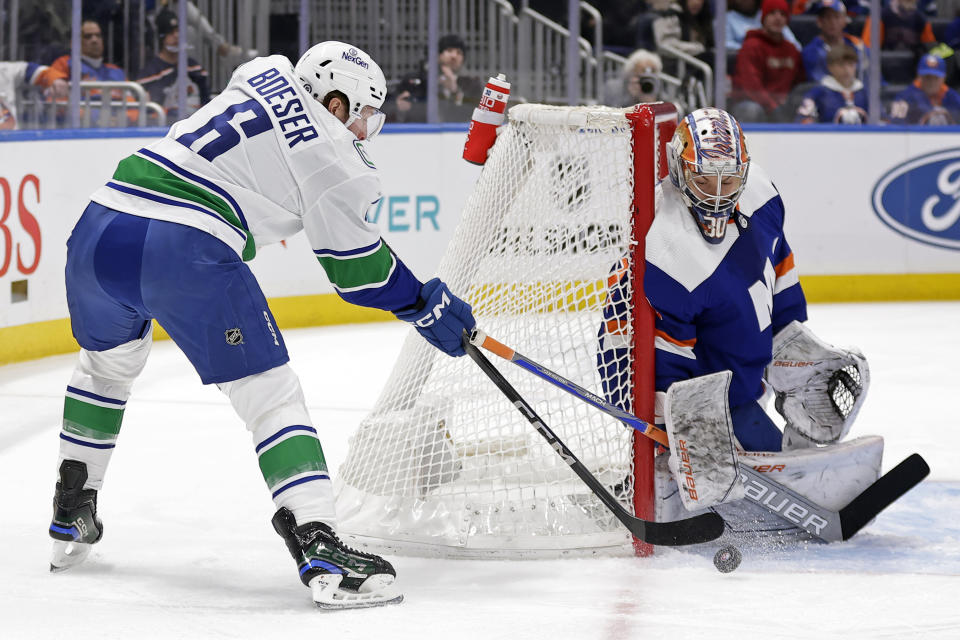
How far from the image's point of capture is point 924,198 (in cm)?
690

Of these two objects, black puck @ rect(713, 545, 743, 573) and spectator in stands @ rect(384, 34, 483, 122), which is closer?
black puck @ rect(713, 545, 743, 573)

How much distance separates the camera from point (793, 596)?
8.64 ft

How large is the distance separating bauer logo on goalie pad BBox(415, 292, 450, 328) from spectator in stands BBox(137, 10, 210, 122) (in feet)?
11.8

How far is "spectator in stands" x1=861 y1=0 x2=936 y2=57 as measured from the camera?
705cm

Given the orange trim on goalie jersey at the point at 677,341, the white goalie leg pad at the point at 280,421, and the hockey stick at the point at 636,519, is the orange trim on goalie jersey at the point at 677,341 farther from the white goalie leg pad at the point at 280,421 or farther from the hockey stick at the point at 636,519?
the white goalie leg pad at the point at 280,421

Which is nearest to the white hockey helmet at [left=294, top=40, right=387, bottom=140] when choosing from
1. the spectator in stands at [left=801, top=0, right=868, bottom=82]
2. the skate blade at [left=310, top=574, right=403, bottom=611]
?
the skate blade at [left=310, top=574, right=403, bottom=611]

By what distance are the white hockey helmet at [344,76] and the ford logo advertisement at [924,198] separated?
4779mm

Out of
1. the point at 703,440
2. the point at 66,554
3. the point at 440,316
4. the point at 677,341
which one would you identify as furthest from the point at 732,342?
the point at 66,554

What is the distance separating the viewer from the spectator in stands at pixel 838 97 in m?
7.02

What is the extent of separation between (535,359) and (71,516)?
1023 mm

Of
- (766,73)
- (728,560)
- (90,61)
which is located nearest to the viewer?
(728,560)

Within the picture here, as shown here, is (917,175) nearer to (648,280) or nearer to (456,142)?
(456,142)

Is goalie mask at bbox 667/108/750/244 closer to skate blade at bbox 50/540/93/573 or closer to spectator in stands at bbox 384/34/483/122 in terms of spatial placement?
skate blade at bbox 50/540/93/573

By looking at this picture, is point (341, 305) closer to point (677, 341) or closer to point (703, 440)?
point (677, 341)
